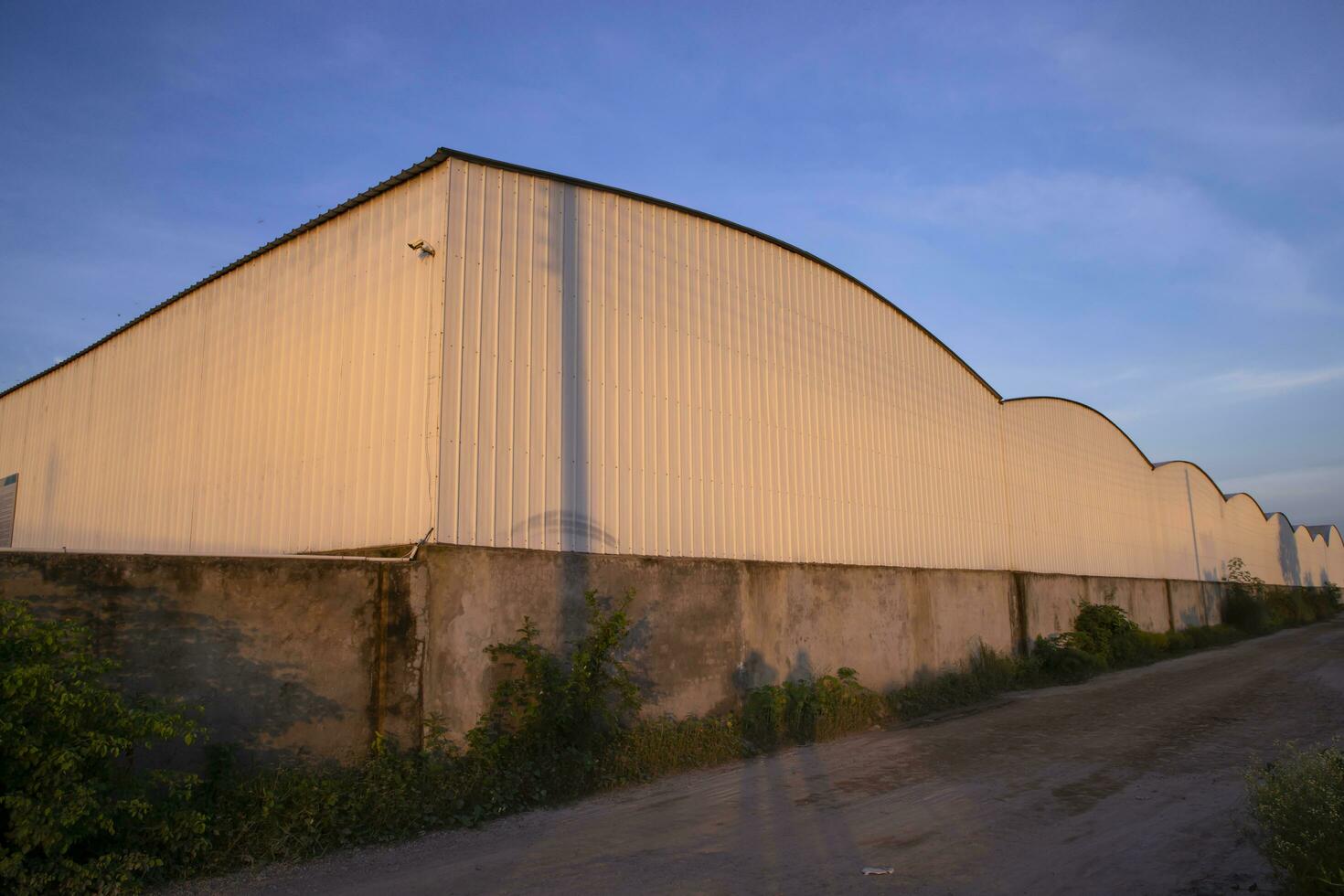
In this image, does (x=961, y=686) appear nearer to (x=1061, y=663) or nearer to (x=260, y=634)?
(x=1061, y=663)

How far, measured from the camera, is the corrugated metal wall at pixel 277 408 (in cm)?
998

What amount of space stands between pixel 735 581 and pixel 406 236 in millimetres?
5878

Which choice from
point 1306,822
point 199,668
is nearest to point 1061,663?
point 1306,822

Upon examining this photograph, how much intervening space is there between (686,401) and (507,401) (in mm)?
3113

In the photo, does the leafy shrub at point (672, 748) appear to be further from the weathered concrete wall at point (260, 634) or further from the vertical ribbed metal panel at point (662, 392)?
the weathered concrete wall at point (260, 634)

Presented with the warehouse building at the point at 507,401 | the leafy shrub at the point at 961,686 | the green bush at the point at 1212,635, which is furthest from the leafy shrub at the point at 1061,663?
the green bush at the point at 1212,635

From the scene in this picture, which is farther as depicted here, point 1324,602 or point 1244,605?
point 1324,602

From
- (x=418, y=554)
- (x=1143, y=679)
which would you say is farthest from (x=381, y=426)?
(x=1143, y=679)

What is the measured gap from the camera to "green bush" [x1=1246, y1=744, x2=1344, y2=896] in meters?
4.86

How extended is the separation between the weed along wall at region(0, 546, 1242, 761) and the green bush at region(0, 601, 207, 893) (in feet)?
3.01

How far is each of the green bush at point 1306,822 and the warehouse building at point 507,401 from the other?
6835 millimetres

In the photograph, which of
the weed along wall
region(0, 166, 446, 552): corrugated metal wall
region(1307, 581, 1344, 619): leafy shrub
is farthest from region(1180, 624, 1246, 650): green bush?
region(0, 166, 446, 552): corrugated metal wall

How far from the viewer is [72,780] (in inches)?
222

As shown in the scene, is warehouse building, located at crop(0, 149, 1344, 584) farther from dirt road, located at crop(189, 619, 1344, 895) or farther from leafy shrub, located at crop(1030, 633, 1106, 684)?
dirt road, located at crop(189, 619, 1344, 895)
